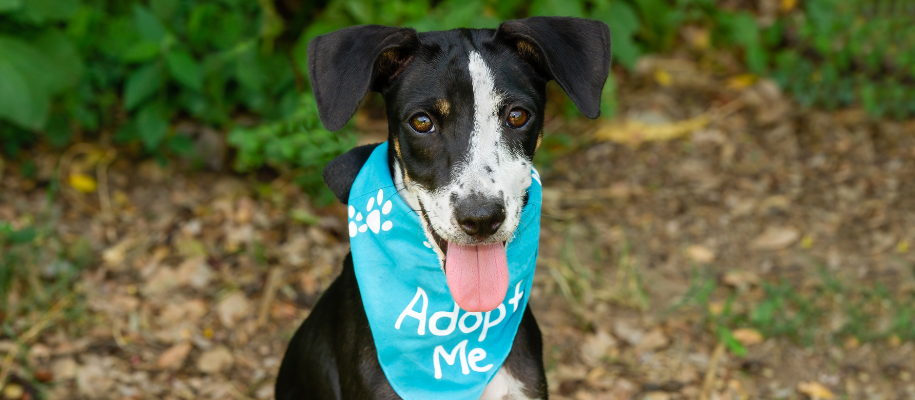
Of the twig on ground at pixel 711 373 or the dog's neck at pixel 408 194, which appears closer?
the dog's neck at pixel 408 194

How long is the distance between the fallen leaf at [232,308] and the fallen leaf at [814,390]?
3.20m

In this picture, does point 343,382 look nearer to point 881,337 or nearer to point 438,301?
point 438,301

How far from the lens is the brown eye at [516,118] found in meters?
2.75

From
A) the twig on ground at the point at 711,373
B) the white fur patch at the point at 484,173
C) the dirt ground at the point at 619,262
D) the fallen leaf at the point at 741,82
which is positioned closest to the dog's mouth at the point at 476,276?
the white fur patch at the point at 484,173

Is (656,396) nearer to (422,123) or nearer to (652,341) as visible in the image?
(652,341)

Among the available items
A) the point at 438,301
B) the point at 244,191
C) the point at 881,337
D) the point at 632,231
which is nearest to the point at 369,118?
the point at 244,191

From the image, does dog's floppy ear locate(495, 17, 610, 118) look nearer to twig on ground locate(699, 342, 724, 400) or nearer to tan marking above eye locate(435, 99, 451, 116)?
tan marking above eye locate(435, 99, 451, 116)

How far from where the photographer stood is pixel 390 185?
302cm

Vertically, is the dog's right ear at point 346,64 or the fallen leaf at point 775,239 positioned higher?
the dog's right ear at point 346,64

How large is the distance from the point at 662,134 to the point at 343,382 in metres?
4.05

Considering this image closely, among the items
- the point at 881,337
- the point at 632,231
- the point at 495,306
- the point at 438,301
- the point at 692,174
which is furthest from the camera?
the point at 692,174

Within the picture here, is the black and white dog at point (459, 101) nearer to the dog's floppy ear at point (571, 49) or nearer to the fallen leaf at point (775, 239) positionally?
the dog's floppy ear at point (571, 49)

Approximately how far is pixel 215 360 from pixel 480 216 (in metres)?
2.43

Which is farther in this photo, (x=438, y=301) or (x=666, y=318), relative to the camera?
(x=666, y=318)
